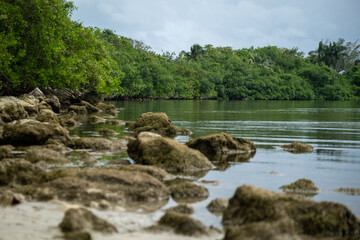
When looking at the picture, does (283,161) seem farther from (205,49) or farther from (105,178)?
(205,49)

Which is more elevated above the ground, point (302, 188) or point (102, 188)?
point (102, 188)

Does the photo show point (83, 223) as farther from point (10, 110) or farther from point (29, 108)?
point (29, 108)

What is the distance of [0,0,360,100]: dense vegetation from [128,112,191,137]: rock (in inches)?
395

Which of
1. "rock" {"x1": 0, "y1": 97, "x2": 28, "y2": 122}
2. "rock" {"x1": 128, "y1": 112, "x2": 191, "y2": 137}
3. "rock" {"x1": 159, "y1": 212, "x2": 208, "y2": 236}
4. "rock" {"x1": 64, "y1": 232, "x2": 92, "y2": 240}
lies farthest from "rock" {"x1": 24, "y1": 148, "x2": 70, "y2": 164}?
"rock" {"x1": 0, "y1": 97, "x2": 28, "y2": 122}

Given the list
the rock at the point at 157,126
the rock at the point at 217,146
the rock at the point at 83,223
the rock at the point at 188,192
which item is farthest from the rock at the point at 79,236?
the rock at the point at 157,126

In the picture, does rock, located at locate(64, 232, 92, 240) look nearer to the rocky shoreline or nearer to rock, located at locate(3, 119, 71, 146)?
the rocky shoreline

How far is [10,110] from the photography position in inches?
816

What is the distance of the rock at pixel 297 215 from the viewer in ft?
18.9

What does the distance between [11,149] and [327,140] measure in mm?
12124

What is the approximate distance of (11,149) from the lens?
11.9m

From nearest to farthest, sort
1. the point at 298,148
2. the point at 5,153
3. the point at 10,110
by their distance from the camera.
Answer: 1. the point at 5,153
2. the point at 298,148
3. the point at 10,110

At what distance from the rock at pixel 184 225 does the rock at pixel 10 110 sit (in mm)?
16394

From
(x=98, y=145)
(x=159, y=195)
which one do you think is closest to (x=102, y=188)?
(x=159, y=195)

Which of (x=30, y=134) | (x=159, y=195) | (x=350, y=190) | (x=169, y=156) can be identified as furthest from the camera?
(x=30, y=134)
